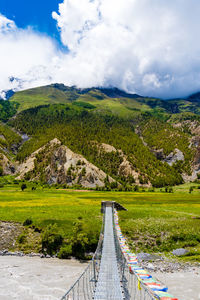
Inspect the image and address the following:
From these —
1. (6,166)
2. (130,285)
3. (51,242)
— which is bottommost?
(51,242)

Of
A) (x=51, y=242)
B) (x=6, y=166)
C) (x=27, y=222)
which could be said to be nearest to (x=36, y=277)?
(x=51, y=242)

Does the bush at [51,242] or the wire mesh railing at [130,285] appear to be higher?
the wire mesh railing at [130,285]

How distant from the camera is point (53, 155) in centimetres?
17388

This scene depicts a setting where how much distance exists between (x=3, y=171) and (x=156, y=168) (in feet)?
475

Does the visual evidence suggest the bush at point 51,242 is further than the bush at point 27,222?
No

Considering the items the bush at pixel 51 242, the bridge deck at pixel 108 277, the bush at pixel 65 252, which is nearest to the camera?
the bridge deck at pixel 108 277

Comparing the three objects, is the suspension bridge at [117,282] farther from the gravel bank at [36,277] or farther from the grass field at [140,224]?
the grass field at [140,224]

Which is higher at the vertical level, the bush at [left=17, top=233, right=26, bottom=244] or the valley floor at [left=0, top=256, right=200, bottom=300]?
the bush at [left=17, top=233, right=26, bottom=244]

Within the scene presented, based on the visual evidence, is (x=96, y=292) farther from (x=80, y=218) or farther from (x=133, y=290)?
(x=80, y=218)

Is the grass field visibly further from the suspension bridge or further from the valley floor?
the suspension bridge

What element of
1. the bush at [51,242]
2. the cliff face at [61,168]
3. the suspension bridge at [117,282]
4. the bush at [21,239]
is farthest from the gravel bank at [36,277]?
the cliff face at [61,168]

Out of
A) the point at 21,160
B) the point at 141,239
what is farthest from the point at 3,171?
the point at 141,239

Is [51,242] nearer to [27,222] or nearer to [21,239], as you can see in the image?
[21,239]

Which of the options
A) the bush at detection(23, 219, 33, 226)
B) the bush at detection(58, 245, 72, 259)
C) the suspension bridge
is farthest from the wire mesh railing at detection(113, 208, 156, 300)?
the bush at detection(23, 219, 33, 226)
